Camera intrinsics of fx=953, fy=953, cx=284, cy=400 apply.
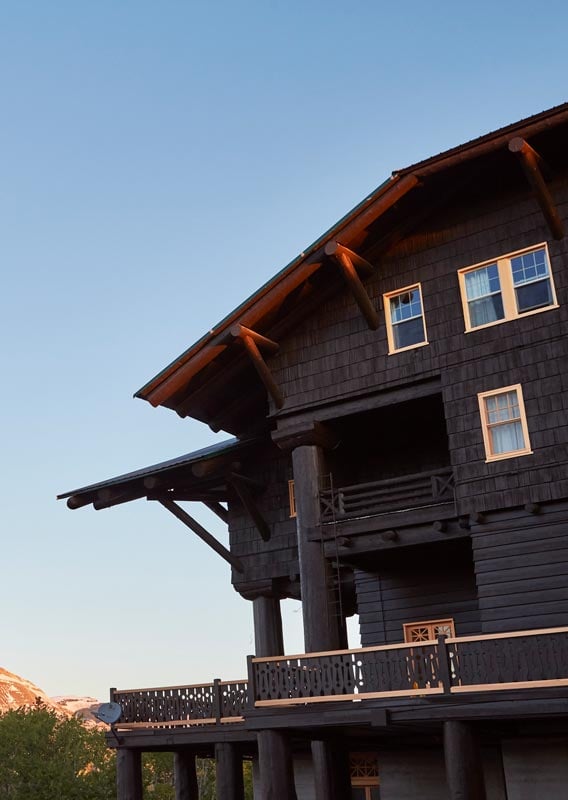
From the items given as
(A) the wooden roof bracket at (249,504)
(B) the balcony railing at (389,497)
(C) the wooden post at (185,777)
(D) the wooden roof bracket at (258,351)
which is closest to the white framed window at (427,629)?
(B) the balcony railing at (389,497)

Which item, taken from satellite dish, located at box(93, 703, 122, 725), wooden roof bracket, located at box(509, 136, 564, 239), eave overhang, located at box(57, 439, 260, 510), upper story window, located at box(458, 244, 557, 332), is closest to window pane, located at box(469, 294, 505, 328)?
upper story window, located at box(458, 244, 557, 332)

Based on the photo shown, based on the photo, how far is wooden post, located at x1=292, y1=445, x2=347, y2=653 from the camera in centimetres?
2150

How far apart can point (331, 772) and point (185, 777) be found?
596cm

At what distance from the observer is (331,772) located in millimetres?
23094

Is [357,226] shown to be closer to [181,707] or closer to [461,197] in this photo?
[461,197]

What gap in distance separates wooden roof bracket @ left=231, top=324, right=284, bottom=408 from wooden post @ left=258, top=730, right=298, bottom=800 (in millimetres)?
7855

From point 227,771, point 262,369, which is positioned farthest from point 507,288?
point 227,771

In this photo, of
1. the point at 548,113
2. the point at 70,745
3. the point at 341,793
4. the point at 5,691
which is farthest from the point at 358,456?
the point at 5,691

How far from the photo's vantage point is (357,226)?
71.9 ft

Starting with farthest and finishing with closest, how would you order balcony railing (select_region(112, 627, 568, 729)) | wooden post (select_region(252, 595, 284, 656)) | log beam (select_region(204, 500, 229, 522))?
1. log beam (select_region(204, 500, 229, 522))
2. wooden post (select_region(252, 595, 284, 656))
3. balcony railing (select_region(112, 627, 568, 729))

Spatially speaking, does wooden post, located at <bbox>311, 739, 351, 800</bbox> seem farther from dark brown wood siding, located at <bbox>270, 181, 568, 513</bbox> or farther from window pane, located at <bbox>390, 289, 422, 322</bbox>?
window pane, located at <bbox>390, 289, 422, 322</bbox>

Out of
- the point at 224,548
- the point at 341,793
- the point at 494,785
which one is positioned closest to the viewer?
the point at 494,785

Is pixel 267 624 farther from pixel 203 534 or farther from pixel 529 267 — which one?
pixel 529 267

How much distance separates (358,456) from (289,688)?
7642 millimetres
